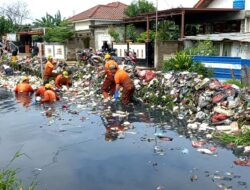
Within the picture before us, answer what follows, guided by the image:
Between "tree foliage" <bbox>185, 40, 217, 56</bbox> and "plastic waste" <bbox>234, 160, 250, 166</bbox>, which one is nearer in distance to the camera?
"plastic waste" <bbox>234, 160, 250, 166</bbox>

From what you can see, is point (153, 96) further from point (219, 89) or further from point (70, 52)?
point (70, 52)

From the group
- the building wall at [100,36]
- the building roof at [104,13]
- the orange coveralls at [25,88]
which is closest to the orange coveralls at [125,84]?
the orange coveralls at [25,88]

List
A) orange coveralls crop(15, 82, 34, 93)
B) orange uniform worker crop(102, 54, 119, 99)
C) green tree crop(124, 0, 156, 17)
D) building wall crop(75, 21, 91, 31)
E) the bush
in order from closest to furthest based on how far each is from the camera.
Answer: the bush < orange uniform worker crop(102, 54, 119, 99) < orange coveralls crop(15, 82, 34, 93) < green tree crop(124, 0, 156, 17) < building wall crop(75, 21, 91, 31)

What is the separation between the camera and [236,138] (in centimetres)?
793

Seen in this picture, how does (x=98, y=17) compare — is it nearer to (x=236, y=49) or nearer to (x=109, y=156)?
(x=236, y=49)

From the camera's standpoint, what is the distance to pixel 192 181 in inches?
247

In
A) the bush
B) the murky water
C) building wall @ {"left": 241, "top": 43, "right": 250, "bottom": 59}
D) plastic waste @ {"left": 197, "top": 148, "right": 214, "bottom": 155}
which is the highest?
building wall @ {"left": 241, "top": 43, "right": 250, "bottom": 59}

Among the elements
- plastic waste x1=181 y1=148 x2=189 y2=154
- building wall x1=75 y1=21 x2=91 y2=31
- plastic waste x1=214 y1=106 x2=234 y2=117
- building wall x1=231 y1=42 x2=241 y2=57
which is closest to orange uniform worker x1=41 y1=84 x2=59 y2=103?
plastic waste x1=214 y1=106 x2=234 y2=117

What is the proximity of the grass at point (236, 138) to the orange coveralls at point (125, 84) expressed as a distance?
387 cm

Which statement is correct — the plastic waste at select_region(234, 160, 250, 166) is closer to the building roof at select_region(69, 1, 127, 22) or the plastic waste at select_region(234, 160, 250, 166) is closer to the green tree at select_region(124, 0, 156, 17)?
the green tree at select_region(124, 0, 156, 17)

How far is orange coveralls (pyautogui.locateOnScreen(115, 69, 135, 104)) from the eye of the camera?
11.5m

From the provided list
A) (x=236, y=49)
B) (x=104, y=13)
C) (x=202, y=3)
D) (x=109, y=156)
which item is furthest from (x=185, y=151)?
(x=104, y=13)

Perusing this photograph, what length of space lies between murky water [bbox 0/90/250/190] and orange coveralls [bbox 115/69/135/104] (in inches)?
40.7

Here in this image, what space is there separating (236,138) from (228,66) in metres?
4.34
